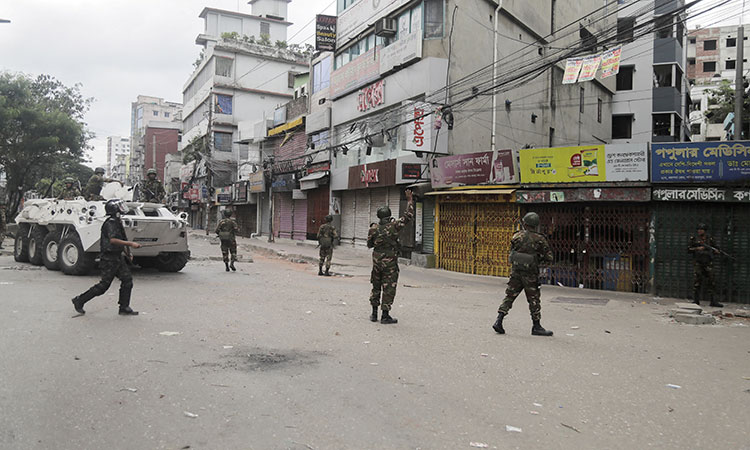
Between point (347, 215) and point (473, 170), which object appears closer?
point (473, 170)

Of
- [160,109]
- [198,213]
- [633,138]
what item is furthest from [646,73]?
[160,109]

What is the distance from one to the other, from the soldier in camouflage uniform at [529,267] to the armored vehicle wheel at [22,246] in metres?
12.7

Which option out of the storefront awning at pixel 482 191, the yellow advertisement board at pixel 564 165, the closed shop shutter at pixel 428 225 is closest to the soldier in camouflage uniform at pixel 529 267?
the yellow advertisement board at pixel 564 165

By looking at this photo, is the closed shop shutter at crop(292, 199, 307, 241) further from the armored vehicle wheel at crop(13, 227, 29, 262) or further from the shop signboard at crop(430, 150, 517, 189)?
the armored vehicle wheel at crop(13, 227, 29, 262)

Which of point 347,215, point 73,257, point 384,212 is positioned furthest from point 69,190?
point 347,215

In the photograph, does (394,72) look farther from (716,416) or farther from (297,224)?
(716,416)

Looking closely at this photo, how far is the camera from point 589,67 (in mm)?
15805

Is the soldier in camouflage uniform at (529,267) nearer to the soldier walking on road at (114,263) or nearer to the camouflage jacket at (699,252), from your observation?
the soldier walking on road at (114,263)

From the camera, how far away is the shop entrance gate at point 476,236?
15375 mm

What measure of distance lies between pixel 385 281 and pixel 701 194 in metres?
7.95

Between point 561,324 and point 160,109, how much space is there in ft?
362

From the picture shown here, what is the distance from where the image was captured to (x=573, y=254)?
536 inches

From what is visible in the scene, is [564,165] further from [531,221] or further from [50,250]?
[50,250]

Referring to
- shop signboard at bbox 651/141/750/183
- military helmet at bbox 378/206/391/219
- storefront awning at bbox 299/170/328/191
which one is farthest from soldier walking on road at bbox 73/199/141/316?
storefront awning at bbox 299/170/328/191
